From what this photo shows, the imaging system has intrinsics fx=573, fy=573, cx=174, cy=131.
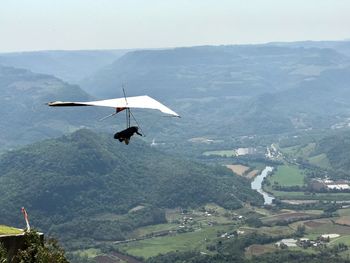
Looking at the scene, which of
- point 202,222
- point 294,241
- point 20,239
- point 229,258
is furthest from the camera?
point 202,222

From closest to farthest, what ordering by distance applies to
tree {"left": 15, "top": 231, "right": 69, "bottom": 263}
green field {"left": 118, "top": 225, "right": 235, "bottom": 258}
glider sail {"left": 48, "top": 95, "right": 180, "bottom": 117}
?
glider sail {"left": 48, "top": 95, "right": 180, "bottom": 117}, tree {"left": 15, "top": 231, "right": 69, "bottom": 263}, green field {"left": 118, "top": 225, "right": 235, "bottom": 258}

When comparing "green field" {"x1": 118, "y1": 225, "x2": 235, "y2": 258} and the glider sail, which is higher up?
the glider sail

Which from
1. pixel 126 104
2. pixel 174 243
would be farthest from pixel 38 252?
pixel 174 243

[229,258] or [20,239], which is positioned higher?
[20,239]

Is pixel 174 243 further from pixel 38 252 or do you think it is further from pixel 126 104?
pixel 126 104

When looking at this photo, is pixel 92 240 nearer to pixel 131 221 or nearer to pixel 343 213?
pixel 131 221

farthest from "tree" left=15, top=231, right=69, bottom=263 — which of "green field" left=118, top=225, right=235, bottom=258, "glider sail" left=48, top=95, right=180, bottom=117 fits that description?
"green field" left=118, top=225, right=235, bottom=258

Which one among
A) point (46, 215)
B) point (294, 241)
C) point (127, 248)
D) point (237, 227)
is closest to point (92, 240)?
point (127, 248)

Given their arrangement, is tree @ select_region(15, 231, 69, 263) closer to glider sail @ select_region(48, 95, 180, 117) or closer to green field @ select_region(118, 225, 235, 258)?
glider sail @ select_region(48, 95, 180, 117)
